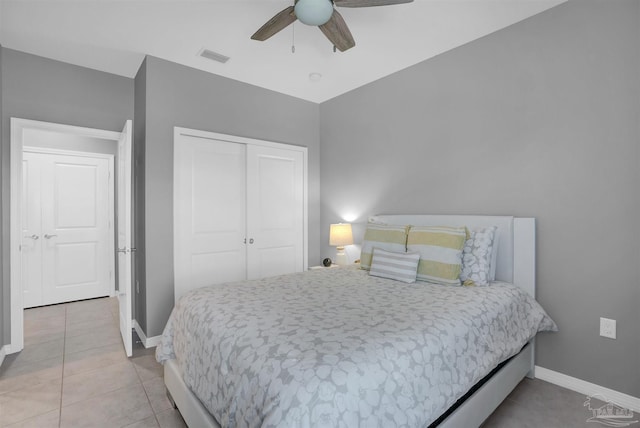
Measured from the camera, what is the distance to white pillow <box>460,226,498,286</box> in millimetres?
2299

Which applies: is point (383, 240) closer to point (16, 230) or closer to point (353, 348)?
point (353, 348)

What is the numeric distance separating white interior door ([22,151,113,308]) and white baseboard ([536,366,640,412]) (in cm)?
534

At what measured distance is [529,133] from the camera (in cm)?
244

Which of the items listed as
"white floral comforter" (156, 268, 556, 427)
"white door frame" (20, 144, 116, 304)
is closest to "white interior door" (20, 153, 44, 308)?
"white door frame" (20, 144, 116, 304)

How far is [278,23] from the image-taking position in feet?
6.84

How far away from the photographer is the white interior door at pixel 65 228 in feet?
13.7

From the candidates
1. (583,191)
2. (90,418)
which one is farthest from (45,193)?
(583,191)

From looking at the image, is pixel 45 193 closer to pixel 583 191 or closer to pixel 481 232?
pixel 481 232

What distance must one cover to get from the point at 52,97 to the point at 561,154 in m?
4.39

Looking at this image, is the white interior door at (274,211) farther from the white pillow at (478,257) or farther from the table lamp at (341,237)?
the white pillow at (478,257)

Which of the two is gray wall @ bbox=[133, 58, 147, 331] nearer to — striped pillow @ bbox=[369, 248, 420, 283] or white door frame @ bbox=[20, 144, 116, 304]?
white door frame @ bbox=[20, 144, 116, 304]

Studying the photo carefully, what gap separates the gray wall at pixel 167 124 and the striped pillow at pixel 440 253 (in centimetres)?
234

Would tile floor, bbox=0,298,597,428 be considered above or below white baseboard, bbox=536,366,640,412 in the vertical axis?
below

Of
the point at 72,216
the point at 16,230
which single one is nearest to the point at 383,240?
the point at 16,230
